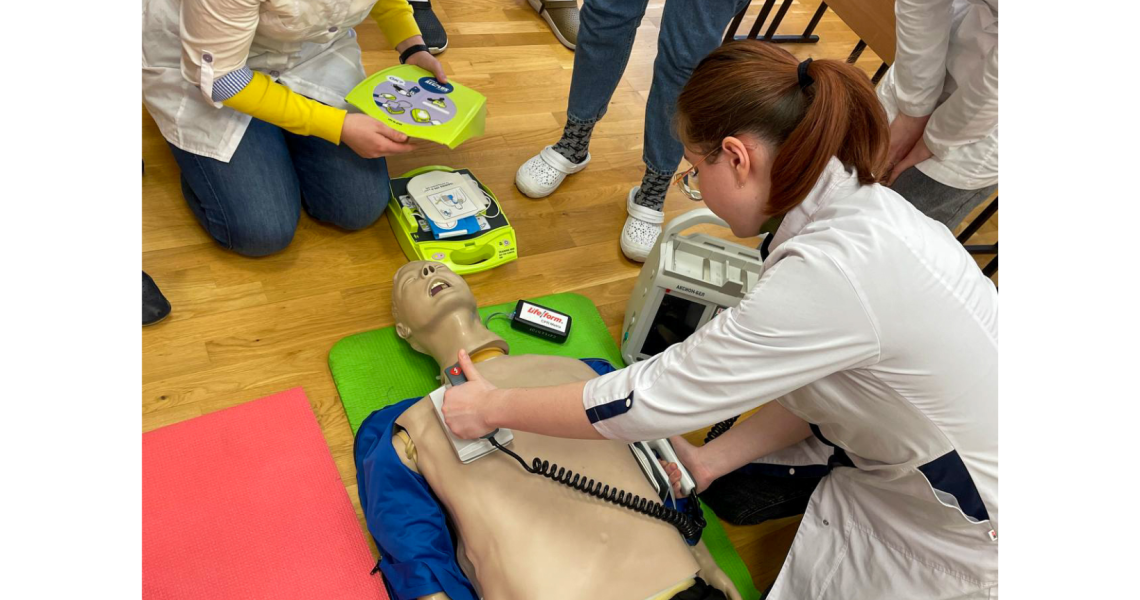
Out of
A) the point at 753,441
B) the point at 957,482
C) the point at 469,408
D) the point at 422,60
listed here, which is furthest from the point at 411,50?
the point at 957,482

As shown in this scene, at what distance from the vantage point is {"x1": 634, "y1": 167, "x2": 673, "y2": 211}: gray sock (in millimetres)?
2117

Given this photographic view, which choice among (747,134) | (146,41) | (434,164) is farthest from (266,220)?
(747,134)

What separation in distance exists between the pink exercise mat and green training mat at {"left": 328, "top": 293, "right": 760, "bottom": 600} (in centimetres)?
14

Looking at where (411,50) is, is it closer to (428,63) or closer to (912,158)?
(428,63)

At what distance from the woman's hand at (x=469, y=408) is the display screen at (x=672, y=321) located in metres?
0.56

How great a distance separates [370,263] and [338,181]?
234 mm

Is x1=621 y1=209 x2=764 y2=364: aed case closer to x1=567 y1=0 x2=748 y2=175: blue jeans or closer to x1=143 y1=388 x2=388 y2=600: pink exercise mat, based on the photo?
x1=567 y1=0 x2=748 y2=175: blue jeans

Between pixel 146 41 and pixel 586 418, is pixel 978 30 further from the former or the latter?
pixel 146 41

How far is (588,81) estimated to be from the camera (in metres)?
2.04

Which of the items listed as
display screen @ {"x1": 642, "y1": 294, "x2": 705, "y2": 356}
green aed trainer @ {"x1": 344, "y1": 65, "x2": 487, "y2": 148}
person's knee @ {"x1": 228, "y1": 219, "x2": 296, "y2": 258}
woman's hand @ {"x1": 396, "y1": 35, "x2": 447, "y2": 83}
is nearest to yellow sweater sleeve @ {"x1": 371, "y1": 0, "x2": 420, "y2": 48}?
woman's hand @ {"x1": 396, "y1": 35, "x2": 447, "y2": 83}

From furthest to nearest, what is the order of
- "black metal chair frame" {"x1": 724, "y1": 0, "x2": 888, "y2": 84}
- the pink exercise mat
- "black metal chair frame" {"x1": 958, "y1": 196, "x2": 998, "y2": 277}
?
"black metal chair frame" {"x1": 724, "y1": 0, "x2": 888, "y2": 84}, "black metal chair frame" {"x1": 958, "y1": 196, "x2": 998, "y2": 277}, the pink exercise mat

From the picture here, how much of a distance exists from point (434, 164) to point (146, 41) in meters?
0.84

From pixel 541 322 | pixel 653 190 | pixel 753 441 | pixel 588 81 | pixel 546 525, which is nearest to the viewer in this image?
pixel 546 525

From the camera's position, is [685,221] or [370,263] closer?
[685,221]
